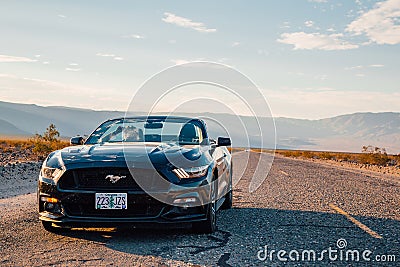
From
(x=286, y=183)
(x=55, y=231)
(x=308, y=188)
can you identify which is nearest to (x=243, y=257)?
(x=55, y=231)

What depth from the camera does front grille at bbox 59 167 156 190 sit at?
18.7 ft

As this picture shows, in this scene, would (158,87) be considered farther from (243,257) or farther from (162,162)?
(243,257)

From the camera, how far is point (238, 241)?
19.1ft

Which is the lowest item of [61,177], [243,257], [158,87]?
[243,257]

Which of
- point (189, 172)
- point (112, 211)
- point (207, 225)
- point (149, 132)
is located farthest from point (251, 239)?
point (149, 132)

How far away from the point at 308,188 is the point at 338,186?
129 centimetres

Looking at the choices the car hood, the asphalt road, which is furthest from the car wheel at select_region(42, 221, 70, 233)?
the car hood

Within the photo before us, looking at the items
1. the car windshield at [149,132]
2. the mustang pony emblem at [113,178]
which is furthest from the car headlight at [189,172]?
the car windshield at [149,132]

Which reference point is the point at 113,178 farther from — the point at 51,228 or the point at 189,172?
the point at 51,228

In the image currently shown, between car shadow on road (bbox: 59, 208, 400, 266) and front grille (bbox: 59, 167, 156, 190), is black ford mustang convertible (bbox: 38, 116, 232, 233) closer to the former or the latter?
front grille (bbox: 59, 167, 156, 190)

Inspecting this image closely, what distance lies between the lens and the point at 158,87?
726 centimetres

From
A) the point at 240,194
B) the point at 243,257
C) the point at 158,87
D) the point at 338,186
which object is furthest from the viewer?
the point at 338,186

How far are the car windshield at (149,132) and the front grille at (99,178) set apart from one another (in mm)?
1463

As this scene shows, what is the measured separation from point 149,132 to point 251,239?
241 cm
